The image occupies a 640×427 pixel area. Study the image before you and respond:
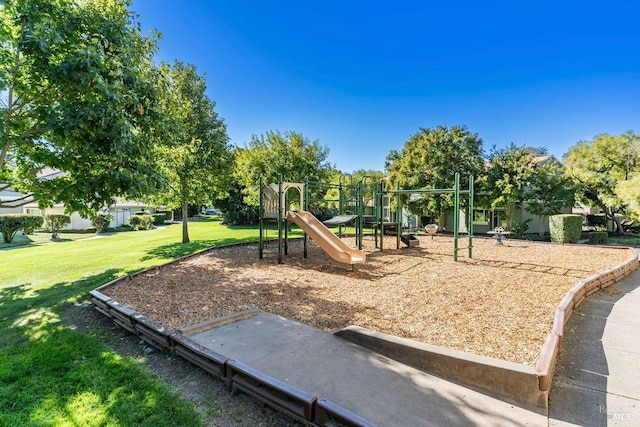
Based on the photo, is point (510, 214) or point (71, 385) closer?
point (71, 385)

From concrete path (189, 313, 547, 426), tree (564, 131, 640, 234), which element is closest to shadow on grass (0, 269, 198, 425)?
concrete path (189, 313, 547, 426)

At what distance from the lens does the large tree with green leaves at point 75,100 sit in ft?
17.0

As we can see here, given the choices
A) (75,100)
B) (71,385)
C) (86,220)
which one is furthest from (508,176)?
(86,220)

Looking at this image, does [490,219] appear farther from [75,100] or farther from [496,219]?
[75,100]

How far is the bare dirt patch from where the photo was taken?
4383 mm

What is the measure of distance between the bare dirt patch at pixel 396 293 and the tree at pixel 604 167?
42.7ft

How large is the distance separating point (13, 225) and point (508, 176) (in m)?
30.7

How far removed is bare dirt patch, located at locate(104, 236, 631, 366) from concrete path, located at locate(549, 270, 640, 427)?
1.16 ft

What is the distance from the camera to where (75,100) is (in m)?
5.83

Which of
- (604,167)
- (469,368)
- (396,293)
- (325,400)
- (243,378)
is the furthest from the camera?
(604,167)

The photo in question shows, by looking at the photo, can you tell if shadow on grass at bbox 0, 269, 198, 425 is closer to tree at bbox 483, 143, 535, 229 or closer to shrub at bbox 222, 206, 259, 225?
tree at bbox 483, 143, 535, 229

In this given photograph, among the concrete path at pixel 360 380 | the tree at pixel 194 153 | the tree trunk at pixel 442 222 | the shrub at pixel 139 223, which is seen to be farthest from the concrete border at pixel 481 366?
the shrub at pixel 139 223

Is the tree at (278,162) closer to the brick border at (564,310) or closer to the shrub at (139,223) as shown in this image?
the shrub at (139,223)

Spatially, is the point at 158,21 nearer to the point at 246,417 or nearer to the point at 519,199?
the point at 246,417
